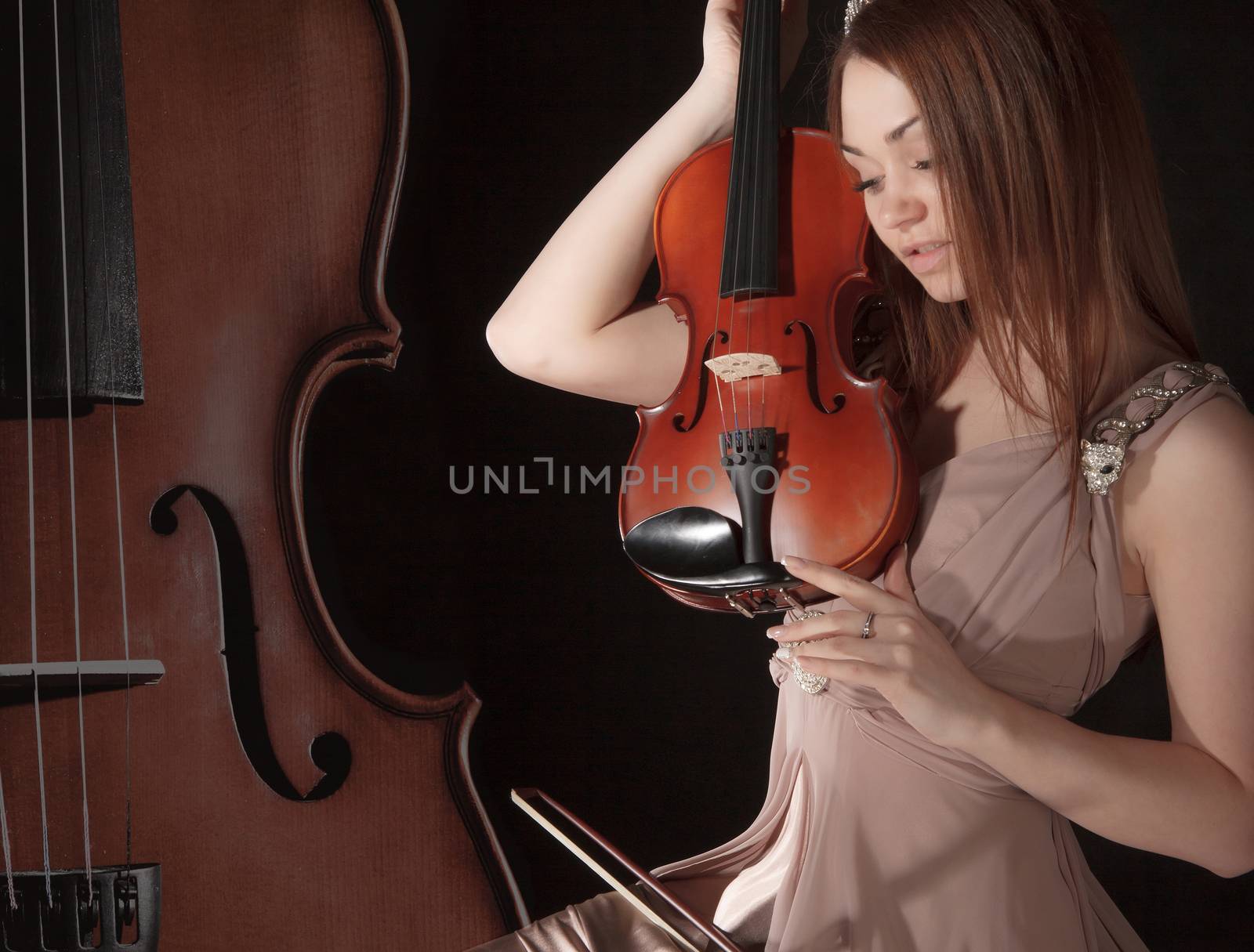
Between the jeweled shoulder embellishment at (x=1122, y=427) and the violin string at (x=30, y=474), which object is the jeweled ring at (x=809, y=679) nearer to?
the jeweled shoulder embellishment at (x=1122, y=427)

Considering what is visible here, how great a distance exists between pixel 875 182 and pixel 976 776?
50 centimetres

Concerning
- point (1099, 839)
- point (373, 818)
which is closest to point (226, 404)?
point (373, 818)

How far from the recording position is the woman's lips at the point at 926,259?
848 mm

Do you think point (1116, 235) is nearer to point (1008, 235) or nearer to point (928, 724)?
point (1008, 235)

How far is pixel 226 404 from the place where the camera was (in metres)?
1.05

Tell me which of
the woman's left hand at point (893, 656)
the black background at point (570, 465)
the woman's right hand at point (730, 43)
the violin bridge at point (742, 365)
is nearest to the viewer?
the woman's left hand at point (893, 656)

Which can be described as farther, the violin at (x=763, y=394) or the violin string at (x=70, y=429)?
the violin string at (x=70, y=429)

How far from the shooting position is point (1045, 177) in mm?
810

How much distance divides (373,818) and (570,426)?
26.6 inches

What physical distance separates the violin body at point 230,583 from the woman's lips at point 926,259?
0.54 meters

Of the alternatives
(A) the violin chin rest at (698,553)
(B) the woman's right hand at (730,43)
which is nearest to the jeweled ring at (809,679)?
(A) the violin chin rest at (698,553)

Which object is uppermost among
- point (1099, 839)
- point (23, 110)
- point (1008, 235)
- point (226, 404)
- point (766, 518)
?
point (23, 110)

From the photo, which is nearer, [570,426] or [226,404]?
[226,404]

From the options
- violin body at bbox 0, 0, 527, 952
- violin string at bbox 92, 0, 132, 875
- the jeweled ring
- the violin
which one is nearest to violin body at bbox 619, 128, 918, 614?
the violin
